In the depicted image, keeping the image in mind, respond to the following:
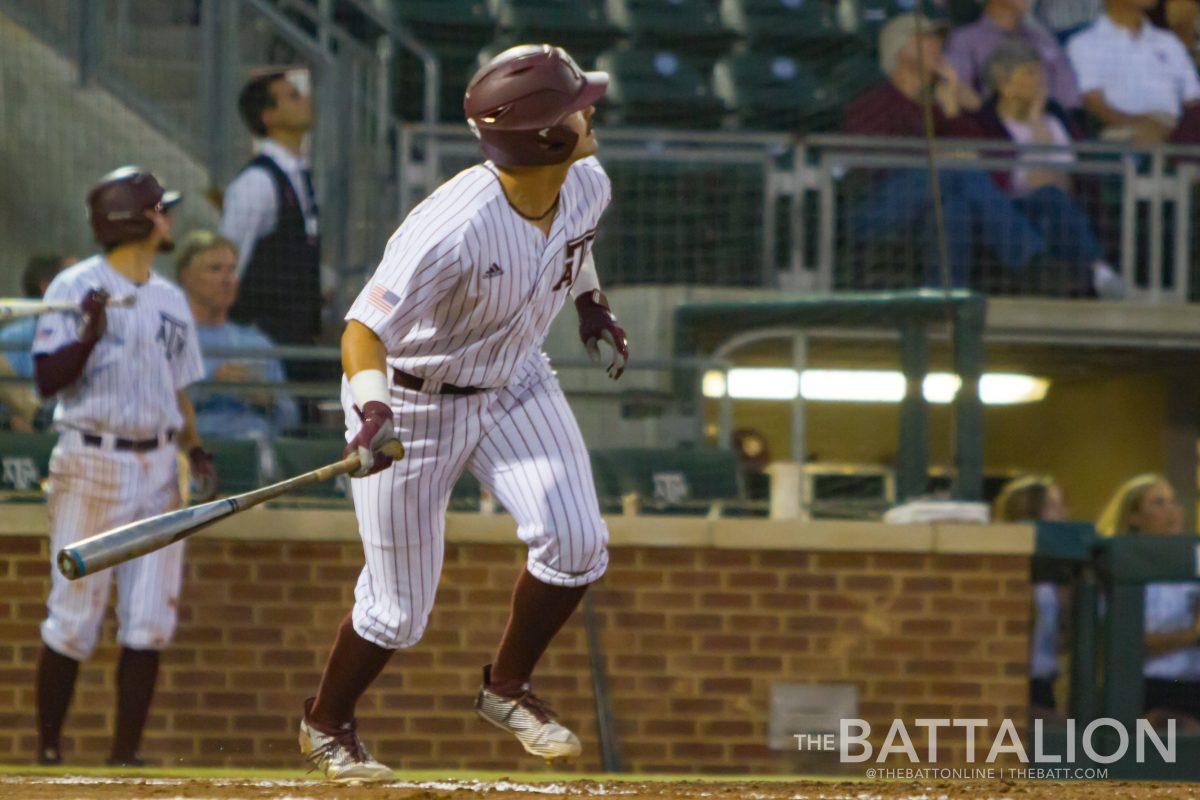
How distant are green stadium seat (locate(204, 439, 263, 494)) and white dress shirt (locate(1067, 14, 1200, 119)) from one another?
14.1ft

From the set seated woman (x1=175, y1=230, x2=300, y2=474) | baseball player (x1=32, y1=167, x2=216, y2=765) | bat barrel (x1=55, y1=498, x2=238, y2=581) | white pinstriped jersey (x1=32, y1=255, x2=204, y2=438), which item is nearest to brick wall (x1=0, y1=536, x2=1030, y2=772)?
seated woman (x1=175, y1=230, x2=300, y2=474)

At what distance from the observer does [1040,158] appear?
8.10 meters

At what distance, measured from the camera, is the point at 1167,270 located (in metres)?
8.11

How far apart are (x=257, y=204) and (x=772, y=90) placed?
8.59 ft

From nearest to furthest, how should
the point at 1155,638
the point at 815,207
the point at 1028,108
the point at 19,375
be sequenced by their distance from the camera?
the point at 1155,638, the point at 19,375, the point at 815,207, the point at 1028,108

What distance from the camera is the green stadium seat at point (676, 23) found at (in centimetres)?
880

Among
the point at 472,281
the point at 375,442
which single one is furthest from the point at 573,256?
the point at 375,442

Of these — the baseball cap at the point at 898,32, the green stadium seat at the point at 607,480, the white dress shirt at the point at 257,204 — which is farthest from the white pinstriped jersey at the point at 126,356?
the baseball cap at the point at 898,32

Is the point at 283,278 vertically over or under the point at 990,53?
under

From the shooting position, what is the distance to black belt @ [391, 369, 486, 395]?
157 inches

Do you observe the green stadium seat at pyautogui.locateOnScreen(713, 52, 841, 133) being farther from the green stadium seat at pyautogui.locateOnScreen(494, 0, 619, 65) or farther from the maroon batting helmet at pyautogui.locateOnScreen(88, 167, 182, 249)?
the maroon batting helmet at pyautogui.locateOnScreen(88, 167, 182, 249)

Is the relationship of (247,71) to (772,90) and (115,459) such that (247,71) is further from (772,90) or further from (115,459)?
(115,459)

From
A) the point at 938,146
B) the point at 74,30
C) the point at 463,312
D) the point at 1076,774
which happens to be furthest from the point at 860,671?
the point at 74,30

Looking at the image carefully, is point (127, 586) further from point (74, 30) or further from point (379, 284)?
point (74, 30)
